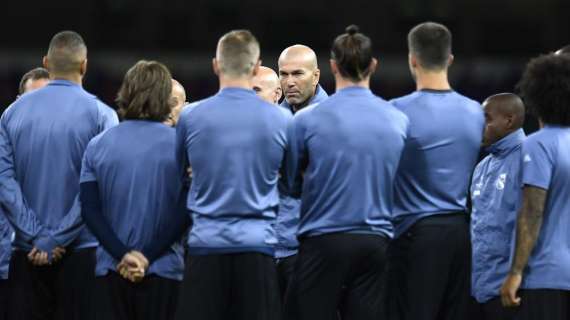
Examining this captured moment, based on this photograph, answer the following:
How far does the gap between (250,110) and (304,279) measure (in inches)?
36.7

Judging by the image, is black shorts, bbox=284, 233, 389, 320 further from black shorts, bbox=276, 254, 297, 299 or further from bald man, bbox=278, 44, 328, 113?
bald man, bbox=278, 44, 328, 113

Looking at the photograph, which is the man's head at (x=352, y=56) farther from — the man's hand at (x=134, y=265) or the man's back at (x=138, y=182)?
the man's hand at (x=134, y=265)

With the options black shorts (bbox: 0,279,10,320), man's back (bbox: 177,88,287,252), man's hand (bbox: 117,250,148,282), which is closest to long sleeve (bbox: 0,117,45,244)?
black shorts (bbox: 0,279,10,320)

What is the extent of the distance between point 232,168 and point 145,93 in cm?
74

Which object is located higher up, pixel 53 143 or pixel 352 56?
pixel 352 56

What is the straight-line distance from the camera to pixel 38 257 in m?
6.10

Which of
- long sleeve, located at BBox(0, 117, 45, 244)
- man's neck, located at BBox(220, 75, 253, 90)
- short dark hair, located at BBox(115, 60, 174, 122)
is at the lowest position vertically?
long sleeve, located at BBox(0, 117, 45, 244)

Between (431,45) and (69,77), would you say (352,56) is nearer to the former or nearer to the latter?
(431,45)

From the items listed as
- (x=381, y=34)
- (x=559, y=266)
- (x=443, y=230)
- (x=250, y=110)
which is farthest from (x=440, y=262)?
(x=381, y=34)

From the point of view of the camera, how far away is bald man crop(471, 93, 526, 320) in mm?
6172

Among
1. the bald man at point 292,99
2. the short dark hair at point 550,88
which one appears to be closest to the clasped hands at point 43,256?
the bald man at point 292,99

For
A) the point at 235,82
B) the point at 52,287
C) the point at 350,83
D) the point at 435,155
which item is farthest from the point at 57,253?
the point at 435,155

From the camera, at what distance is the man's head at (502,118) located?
21.6 feet

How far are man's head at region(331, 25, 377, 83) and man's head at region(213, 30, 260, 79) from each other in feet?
1.44
